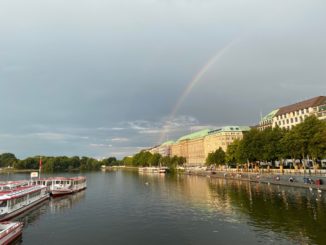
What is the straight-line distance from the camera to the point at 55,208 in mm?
74375

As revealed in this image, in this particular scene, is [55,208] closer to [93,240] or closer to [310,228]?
[93,240]

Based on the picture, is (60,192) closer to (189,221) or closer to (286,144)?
(189,221)

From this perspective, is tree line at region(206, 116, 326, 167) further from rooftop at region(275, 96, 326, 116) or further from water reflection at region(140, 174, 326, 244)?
rooftop at region(275, 96, 326, 116)

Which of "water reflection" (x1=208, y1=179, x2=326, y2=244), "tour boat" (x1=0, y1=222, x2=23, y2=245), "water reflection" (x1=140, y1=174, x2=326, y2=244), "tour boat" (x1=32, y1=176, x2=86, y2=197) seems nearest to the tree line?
"water reflection" (x1=140, y1=174, x2=326, y2=244)

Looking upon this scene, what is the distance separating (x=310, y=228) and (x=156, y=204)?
37543 mm

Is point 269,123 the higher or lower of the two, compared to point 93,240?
higher

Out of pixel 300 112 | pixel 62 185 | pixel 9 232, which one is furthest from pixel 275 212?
pixel 300 112

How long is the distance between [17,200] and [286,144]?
8741cm

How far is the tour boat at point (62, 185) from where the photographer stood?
9894 cm

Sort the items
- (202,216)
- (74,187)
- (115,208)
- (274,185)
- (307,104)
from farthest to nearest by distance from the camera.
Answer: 1. (307,104)
2. (74,187)
3. (274,185)
4. (115,208)
5. (202,216)

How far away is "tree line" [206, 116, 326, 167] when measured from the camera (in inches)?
3816

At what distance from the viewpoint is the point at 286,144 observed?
10969 centimetres

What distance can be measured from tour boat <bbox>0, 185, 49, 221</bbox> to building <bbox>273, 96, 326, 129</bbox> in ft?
365

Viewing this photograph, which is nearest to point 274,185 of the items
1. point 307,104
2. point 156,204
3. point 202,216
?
point 156,204
